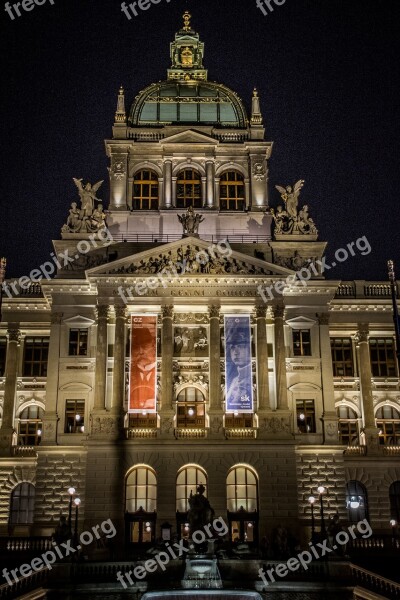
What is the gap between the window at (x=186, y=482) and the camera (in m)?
47.1

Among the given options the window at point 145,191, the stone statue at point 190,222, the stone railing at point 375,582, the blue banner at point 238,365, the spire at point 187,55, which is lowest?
the stone railing at point 375,582

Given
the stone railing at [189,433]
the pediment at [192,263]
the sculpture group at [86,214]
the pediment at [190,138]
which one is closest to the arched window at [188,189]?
the pediment at [190,138]

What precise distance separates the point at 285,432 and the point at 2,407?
18.4 m

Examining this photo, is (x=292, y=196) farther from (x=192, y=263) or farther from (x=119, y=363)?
(x=119, y=363)

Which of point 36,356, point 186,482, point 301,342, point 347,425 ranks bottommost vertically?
point 186,482

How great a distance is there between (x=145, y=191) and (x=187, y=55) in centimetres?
1500

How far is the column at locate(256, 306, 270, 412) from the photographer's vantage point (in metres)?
49.1

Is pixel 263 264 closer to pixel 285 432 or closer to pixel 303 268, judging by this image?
pixel 303 268

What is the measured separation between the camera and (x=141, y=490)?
155ft

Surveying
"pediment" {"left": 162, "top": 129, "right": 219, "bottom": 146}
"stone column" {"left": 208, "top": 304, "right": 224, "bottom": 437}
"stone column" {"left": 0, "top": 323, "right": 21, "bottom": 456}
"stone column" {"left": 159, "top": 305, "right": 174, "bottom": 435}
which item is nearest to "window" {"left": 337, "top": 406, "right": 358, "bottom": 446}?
"stone column" {"left": 208, "top": 304, "right": 224, "bottom": 437}

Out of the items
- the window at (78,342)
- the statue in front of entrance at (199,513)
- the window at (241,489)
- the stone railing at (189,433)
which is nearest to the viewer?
the statue in front of entrance at (199,513)

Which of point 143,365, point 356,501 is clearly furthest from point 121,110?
point 356,501

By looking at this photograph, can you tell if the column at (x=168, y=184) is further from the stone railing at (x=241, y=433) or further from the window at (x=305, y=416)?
the stone railing at (x=241, y=433)

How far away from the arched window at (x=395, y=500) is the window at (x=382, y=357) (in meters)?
7.27
